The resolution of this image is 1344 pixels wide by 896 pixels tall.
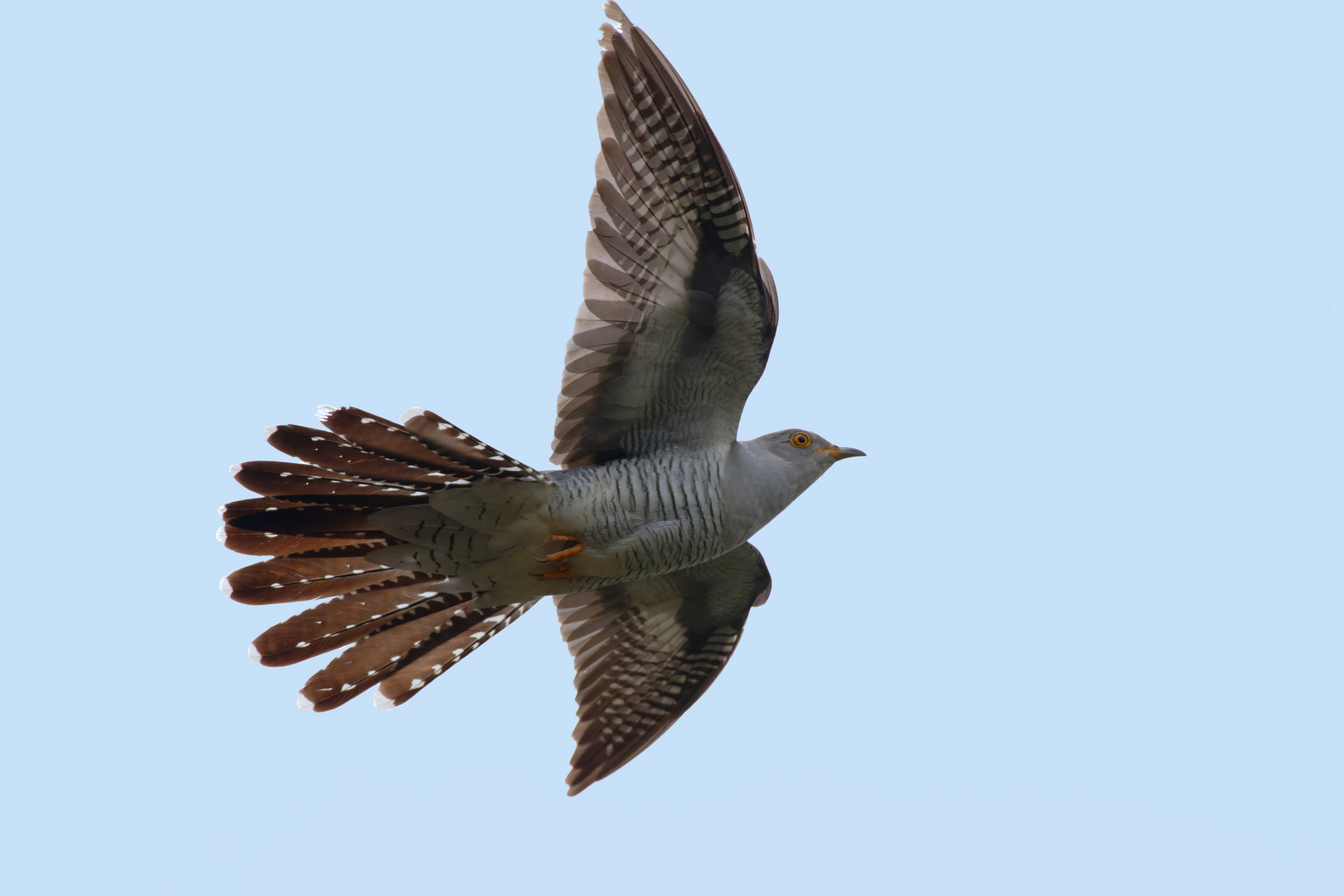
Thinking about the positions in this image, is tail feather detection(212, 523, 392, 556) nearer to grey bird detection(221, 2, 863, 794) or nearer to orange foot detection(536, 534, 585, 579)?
grey bird detection(221, 2, 863, 794)

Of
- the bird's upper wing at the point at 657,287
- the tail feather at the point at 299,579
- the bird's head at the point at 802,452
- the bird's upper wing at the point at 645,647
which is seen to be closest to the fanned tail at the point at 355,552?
the tail feather at the point at 299,579

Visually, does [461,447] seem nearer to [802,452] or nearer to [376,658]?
[376,658]

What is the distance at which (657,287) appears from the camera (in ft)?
19.0

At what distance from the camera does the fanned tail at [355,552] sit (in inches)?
213

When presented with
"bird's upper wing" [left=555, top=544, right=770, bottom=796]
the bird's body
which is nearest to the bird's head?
the bird's body

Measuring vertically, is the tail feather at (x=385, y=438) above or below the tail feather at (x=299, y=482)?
above

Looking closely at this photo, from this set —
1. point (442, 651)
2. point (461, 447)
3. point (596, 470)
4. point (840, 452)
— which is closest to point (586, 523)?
point (596, 470)

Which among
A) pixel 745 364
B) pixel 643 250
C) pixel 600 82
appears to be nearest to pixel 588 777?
pixel 745 364

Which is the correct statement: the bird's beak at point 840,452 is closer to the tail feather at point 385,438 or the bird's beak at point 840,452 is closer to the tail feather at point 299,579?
the tail feather at point 385,438

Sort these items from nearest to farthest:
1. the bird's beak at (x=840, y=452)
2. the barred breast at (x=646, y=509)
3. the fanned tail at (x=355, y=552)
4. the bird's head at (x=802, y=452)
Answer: the fanned tail at (x=355, y=552), the barred breast at (x=646, y=509), the bird's head at (x=802, y=452), the bird's beak at (x=840, y=452)

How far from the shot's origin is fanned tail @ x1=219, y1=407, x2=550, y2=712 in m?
5.40

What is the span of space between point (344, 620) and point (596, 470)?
1.45 metres

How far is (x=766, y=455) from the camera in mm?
6457

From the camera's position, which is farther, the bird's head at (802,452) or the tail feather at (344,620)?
the bird's head at (802,452)
